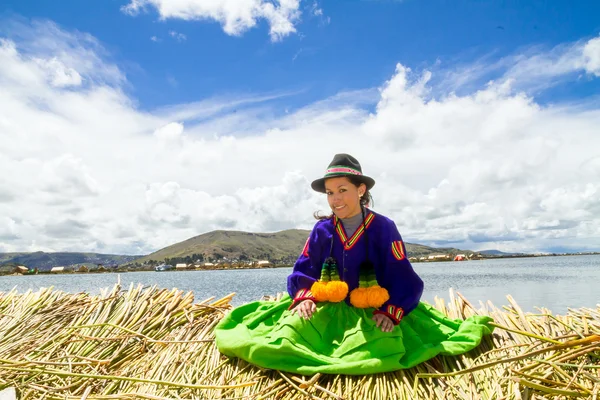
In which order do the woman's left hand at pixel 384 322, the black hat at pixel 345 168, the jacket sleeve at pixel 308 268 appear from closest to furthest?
the woman's left hand at pixel 384 322, the black hat at pixel 345 168, the jacket sleeve at pixel 308 268

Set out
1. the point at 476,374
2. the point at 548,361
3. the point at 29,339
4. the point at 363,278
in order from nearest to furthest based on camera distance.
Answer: the point at 548,361 → the point at 476,374 → the point at 363,278 → the point at 29,339

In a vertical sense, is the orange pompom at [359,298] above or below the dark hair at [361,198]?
below

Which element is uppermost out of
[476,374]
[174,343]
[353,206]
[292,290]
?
[353,206]

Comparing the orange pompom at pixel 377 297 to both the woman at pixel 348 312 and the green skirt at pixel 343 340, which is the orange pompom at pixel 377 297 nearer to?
the woman at pixel 348 312

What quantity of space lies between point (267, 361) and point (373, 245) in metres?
1.21

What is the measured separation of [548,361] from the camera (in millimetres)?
2389

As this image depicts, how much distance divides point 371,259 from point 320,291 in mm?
Answer: 495

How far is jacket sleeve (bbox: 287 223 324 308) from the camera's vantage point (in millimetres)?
3662

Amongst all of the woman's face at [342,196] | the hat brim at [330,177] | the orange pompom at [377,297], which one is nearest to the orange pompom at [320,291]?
the orange pompom at [377,297]

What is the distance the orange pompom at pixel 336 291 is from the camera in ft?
11.1

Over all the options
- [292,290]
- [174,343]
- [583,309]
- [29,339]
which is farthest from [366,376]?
[29,339]

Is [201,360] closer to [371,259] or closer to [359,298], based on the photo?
[359,298]

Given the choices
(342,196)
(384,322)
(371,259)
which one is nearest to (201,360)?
(384,322)

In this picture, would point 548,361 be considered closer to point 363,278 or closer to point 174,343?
point 363,278
